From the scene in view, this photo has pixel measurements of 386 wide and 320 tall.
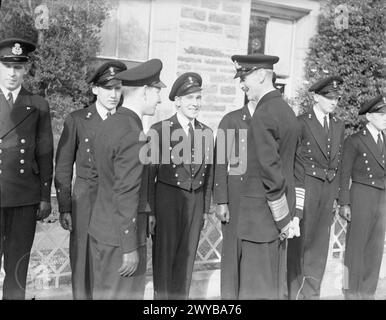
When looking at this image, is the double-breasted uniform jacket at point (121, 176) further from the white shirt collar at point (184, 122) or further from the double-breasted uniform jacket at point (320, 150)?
the double-breasted uniform jacket at point (320, 150)

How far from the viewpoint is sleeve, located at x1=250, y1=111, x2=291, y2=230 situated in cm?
347

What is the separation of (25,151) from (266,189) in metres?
1.68

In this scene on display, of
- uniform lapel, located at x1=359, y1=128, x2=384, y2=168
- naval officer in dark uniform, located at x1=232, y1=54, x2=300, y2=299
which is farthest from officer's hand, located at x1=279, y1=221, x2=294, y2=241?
uniform lapel, located at x1=359, y1=128, x2=384, y2=168

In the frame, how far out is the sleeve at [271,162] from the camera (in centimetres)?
347

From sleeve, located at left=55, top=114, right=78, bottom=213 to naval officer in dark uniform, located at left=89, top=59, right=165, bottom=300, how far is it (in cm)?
75

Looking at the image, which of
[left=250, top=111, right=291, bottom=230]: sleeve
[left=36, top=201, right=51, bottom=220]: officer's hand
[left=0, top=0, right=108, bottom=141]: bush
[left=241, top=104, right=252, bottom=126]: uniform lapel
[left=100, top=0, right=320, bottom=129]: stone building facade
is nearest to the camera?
[left=250, top=111, right=291, bottom=230]: sleeve

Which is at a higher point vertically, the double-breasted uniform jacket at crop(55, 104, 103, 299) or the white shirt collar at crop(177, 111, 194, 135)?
the white shirt collar at crop(177, 111, 194, 135)

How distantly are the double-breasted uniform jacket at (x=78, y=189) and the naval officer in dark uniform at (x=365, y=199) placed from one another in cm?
224

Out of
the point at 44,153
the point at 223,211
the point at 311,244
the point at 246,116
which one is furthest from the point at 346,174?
the point at 44,153

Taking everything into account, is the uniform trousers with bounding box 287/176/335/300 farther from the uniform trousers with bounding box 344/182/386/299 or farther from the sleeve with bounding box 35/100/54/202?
the sleeve with bounding box 35/100/54/202

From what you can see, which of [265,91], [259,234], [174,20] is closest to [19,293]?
[259,234]

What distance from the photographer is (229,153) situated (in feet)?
14.4

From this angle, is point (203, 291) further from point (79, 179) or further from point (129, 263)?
point (129, 263)
